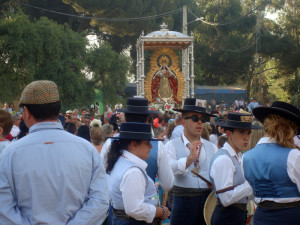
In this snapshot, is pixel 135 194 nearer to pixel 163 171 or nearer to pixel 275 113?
pixel 163 171

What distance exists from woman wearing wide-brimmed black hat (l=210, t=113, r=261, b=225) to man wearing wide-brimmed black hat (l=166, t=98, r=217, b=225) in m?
0.41

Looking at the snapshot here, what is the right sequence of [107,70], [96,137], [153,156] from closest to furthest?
A: [153,156], [96,137], [107,70]

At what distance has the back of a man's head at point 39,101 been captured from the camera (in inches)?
113

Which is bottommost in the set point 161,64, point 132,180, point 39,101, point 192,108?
point 132,180

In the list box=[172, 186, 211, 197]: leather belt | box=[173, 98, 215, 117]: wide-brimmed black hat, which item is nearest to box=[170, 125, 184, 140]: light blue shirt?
box=[173, 98, 215, 117]: wide-brimmed black hat

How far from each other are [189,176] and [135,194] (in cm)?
173

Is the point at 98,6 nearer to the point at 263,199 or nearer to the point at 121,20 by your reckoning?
the point at 121,20

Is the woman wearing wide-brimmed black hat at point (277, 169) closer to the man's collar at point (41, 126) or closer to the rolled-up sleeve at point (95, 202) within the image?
the rolled-up sleeve at point (95, 202)

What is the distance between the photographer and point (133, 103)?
4844mm

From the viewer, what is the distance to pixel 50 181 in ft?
8.93

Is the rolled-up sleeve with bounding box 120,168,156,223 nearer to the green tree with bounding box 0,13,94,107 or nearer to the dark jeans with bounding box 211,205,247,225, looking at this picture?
the dark jeans with bounding box 211,205,247,225

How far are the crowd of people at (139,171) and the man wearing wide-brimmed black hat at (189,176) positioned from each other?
11 mm

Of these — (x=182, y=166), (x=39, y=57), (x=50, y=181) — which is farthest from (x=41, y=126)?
(x=39, y=57)

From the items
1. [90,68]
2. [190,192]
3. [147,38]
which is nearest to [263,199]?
[190,192]
